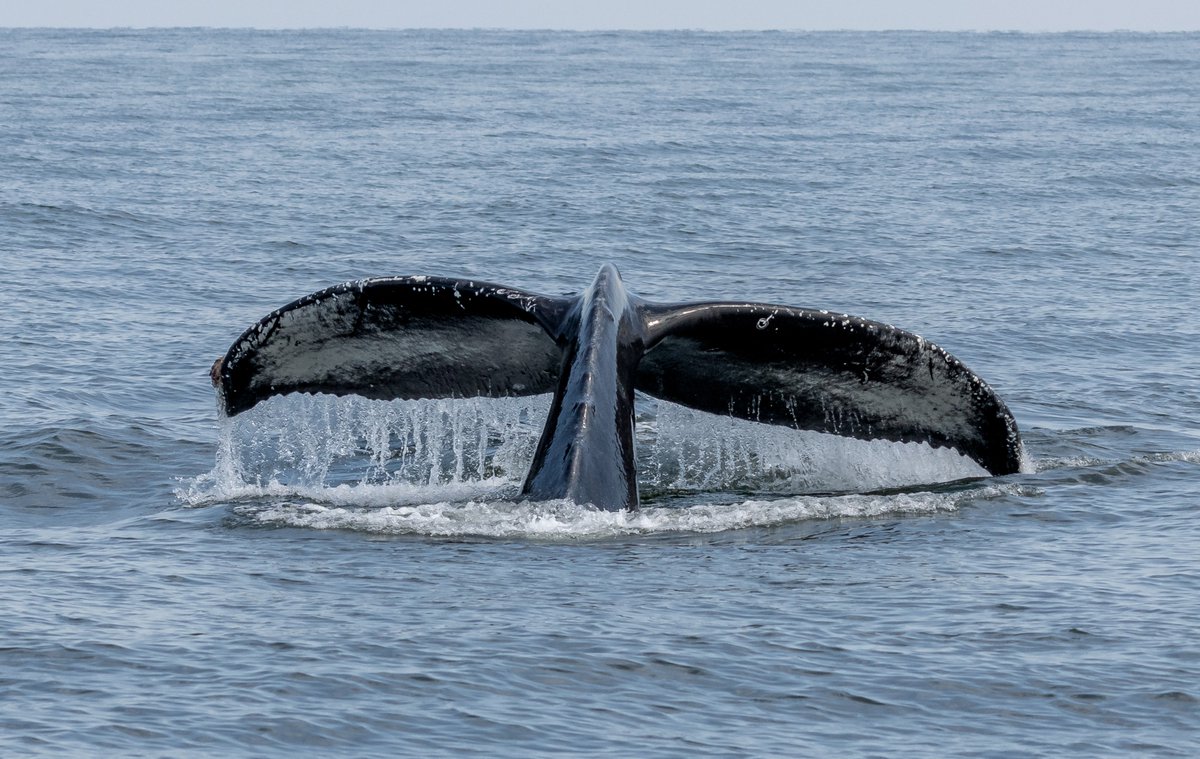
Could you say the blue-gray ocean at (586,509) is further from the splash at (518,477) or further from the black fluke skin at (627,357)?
the black fluke skin at (627,357)

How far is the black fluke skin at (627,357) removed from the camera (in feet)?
31.8

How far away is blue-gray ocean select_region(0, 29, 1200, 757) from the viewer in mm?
7184

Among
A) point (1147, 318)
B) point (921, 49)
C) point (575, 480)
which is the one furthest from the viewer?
point (921, 49)

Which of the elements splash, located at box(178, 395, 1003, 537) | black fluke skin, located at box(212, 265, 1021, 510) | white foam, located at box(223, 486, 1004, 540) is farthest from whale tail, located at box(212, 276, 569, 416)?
white foam, located at box(223, 486, 1004, 540)

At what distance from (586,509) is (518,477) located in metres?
1.99

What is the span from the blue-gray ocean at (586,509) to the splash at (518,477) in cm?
3

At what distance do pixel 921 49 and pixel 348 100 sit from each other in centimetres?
3939

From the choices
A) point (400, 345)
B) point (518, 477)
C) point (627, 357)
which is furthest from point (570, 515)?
point (518, 477)

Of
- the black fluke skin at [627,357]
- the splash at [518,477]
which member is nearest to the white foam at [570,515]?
the splash at [518,477]

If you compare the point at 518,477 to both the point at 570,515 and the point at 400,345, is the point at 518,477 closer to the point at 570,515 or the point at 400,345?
the point at 400,345

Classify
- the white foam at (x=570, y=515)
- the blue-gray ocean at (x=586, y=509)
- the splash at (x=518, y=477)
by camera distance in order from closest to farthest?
1. the blue-gray ocean at (x=586, y=509)
2. the white foam at (x=570, y=515)
3. the splash at (x=518, y=477)

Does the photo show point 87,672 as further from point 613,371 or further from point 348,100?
point 348,100

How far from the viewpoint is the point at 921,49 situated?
253 feet

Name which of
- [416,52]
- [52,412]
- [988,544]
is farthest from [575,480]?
[416,52]
